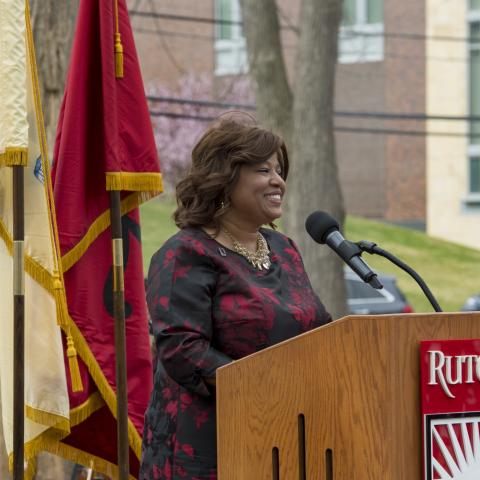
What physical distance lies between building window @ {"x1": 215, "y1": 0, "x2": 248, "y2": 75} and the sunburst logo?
30161 mm

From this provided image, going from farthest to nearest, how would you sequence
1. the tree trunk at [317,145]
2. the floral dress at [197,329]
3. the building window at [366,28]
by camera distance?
the building window at [366,28]
the tree trunk at [317,145]
the floral dress at [197,329]

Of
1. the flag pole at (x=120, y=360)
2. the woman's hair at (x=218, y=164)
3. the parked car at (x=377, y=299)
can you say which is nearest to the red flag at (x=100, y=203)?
the flag pole at (x=120, y=360)

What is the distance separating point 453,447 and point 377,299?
1464 centimetres

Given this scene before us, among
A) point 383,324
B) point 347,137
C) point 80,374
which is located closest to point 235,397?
point 383,324

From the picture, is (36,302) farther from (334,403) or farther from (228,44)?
(228,44)

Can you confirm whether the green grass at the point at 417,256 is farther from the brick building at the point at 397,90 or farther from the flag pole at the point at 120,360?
the flag pole at the point at 120,360

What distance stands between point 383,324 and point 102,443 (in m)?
2.35

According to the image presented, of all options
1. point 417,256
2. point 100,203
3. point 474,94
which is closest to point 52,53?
point 100,203

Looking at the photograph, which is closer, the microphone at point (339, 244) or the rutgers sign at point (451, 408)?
the rutgers sign at point (451, 408)

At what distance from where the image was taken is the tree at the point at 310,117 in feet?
34.6

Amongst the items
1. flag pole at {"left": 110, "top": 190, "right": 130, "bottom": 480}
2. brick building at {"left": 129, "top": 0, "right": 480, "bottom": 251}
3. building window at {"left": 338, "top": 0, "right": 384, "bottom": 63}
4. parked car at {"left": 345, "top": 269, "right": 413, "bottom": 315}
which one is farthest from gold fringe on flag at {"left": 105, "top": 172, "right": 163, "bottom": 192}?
building window at {"left": 338, "top": 0, "right": 384, "bottom": 63}

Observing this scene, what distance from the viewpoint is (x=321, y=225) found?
11.1 ft

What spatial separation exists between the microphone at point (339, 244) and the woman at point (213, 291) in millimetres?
125

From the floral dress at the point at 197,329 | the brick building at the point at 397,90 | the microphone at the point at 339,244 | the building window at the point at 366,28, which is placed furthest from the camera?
the building window at the point at 366,28
